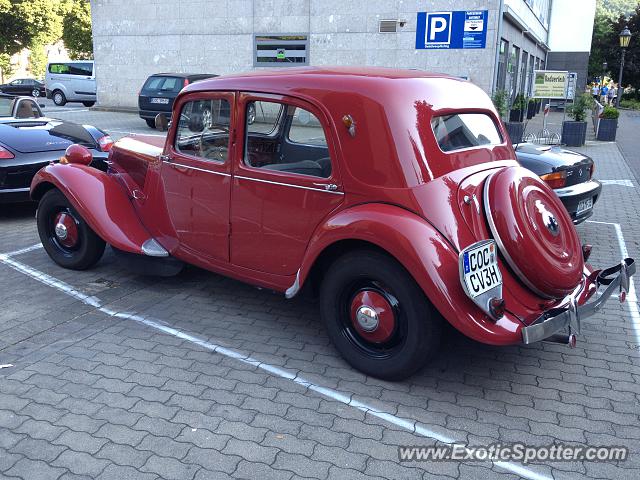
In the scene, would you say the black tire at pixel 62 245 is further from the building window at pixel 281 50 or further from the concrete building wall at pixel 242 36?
the building window at pixel 281 50

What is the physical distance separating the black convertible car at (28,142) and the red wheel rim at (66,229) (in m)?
1.66

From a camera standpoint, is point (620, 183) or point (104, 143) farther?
point (620, 183)

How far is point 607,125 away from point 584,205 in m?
12.7

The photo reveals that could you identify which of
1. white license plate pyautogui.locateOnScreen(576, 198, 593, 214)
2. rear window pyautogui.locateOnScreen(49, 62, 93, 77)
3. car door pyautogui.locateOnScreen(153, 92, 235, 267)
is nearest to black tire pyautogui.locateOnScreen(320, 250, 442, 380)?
car door pyautogui.locateOnScreen(153, 92, 235, 267)

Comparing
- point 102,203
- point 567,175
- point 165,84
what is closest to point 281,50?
point 165,84

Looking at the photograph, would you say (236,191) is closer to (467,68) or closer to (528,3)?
(467,68)

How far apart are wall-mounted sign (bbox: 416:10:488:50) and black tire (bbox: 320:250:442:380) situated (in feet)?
54.1

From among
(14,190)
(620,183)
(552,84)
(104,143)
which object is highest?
(552,84)

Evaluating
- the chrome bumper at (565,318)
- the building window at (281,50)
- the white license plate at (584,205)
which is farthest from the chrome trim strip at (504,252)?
the building window at (281,50)

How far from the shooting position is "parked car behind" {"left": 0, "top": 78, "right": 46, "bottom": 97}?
2973cm

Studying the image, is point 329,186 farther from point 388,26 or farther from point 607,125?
point 388,26

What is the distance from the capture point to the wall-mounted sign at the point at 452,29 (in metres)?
17.8

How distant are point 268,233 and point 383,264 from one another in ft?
3.06

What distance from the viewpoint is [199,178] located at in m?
4.21
